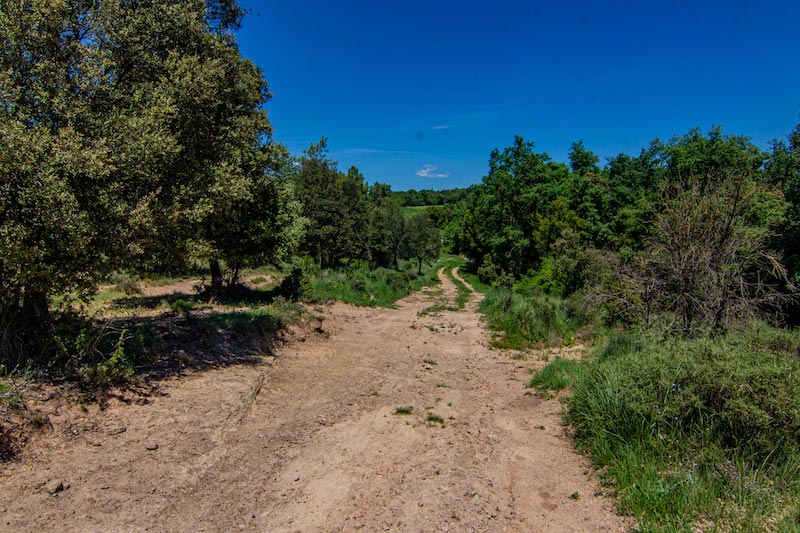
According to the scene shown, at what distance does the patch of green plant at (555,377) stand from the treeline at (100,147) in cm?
849

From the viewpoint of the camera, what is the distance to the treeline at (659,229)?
9.02 m

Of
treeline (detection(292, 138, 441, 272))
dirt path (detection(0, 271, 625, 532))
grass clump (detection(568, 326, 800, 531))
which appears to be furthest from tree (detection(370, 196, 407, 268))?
grass clump (detection(568, 326, 800, 531))

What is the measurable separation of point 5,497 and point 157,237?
4818 millimetres

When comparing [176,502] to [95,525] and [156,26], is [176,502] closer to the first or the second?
[95,525]

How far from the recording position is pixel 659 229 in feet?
32.8

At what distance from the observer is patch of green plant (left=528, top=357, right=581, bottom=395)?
9.23 metres

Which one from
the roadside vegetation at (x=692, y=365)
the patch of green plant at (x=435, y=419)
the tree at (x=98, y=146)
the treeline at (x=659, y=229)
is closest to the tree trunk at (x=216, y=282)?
the tree at (x=98, y=146)

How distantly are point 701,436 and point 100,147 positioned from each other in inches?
395

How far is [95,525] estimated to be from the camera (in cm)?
396

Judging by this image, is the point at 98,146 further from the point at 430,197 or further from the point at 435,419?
the point at 430,197

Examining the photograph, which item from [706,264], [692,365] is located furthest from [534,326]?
[692,365]

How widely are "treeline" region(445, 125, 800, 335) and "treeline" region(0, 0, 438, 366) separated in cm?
1010

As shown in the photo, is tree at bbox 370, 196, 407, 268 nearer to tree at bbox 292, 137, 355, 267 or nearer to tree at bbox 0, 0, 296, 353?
tree at bbox 292, 137, 355, 267

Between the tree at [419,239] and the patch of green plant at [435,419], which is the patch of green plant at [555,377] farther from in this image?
the tree at [419,239]
